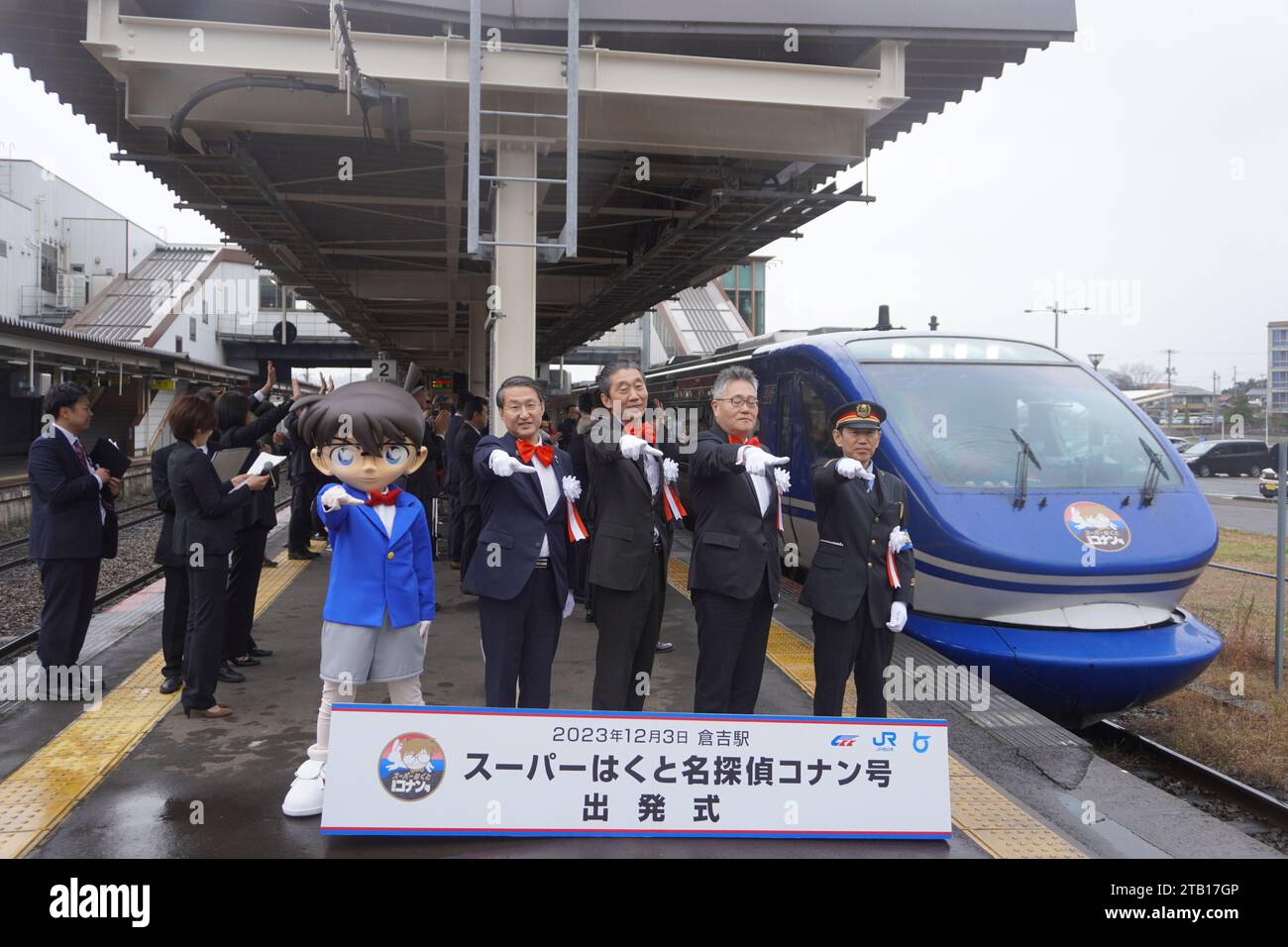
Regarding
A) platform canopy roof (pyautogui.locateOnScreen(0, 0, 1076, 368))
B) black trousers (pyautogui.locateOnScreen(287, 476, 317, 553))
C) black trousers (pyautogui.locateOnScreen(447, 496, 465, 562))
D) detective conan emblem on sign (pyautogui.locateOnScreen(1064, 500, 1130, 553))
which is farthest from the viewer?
black trousers (pyautogui.locateOnScreen(287, 476, 317, 553))

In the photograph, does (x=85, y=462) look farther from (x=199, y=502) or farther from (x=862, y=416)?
(x=862, y=416)

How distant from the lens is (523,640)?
14.6 ft

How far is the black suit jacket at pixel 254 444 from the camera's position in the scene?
5.77m

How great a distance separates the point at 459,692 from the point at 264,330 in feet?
158

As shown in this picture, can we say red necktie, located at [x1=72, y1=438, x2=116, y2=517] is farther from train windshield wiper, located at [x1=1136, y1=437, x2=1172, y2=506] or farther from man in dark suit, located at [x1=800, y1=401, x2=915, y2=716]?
train windshield wiper, located at [x1=1136, y1=437, x2=1172, y2=506]

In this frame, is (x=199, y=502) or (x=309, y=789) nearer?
(x=309, y=789)

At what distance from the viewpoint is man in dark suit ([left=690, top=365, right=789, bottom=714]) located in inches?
174

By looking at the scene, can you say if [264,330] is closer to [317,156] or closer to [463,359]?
[463,359]

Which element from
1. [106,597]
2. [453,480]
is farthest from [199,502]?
[106,597]

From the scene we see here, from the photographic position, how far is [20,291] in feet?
143

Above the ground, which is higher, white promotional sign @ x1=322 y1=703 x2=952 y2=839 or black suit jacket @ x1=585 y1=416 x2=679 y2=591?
black suit jacket @ x1=585 y1=416 x2=679 y2=591

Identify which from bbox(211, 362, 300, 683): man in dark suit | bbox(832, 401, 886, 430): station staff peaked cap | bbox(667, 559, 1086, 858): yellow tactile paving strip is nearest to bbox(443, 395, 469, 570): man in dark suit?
bbox(211, 362, 300, 683): man in dark suit

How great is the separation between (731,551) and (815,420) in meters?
4.22

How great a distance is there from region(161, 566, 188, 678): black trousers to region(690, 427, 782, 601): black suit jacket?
3.15 metres
